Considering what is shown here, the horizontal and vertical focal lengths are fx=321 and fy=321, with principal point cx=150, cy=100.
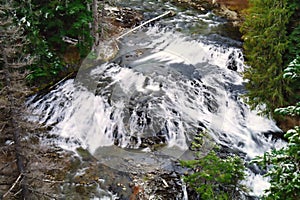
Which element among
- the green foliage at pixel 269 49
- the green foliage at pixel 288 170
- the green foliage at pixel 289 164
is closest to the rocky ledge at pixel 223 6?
the green foliage at pixel 269 49

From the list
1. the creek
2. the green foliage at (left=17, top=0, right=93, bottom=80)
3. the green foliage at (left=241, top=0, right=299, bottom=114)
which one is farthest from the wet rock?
the green foliage at (left=17, top=0, right=93, bottom=80)

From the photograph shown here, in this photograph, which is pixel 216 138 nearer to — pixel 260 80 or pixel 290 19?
pixel 260 80

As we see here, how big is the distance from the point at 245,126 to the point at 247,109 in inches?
38.2

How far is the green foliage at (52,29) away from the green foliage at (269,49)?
7343mm

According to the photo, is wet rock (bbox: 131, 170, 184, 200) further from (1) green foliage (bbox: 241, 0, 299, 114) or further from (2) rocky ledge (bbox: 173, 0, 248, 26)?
(2) rocky ledge (bbox: 173, 0, 248, 26)

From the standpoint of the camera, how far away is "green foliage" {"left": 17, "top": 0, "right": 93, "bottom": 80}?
44.5ft

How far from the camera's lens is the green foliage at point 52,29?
44.5 ft

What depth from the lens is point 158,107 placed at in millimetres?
13188

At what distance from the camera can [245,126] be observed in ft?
42.1

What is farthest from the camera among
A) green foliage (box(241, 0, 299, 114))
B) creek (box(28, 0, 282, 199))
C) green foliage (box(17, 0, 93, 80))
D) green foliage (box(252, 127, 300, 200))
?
green foliage (box(17, 0, 93, 80))

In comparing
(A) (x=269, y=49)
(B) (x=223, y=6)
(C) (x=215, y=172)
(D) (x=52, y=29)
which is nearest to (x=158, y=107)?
(A) (x=269, y=49)

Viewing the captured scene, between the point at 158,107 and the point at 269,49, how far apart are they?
4.90m

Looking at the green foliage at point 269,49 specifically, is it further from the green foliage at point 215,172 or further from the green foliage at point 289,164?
the green foliage at point 289,164

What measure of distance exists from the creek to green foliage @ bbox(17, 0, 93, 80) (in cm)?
110
